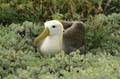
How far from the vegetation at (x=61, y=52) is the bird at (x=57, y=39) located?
0.30 feet

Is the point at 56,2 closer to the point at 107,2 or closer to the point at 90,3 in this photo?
the point at 90,3

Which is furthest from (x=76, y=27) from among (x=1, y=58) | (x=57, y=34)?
(x=1, y=58)

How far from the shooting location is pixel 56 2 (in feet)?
16.8

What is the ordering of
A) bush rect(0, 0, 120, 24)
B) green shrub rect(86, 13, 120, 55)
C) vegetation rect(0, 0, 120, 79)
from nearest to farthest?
vegetation rect(0, 0, 120, 79), green shrub rect(86, 13, 120, 55), bush rect(0, 0, 120, 24)

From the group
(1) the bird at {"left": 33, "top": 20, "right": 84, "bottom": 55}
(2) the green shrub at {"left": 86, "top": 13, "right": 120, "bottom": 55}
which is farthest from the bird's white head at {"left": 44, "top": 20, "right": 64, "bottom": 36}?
(2) the green shrub at {"left": 86, "top": 13, "right": 120, "bottom": 55}

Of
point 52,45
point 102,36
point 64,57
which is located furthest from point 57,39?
point 102,36

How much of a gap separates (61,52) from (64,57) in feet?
0.32

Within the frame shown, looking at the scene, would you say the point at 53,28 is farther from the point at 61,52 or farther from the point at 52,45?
the point at 61,52

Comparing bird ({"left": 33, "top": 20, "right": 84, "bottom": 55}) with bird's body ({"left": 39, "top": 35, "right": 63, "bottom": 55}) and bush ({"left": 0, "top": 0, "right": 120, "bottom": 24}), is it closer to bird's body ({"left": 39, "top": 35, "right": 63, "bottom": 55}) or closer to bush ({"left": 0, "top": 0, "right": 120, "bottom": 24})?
bird's body ({"left": 39, "top": 35, "right": 63, "bottom": 55})

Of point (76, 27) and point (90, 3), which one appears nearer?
point (76, 27)

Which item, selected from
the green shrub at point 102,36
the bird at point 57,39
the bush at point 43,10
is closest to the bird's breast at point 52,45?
the bird at point 57,39

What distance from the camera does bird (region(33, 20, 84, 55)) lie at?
13.6ft

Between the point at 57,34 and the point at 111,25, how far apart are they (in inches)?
31.5

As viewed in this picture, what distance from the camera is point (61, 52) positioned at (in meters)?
3.92
